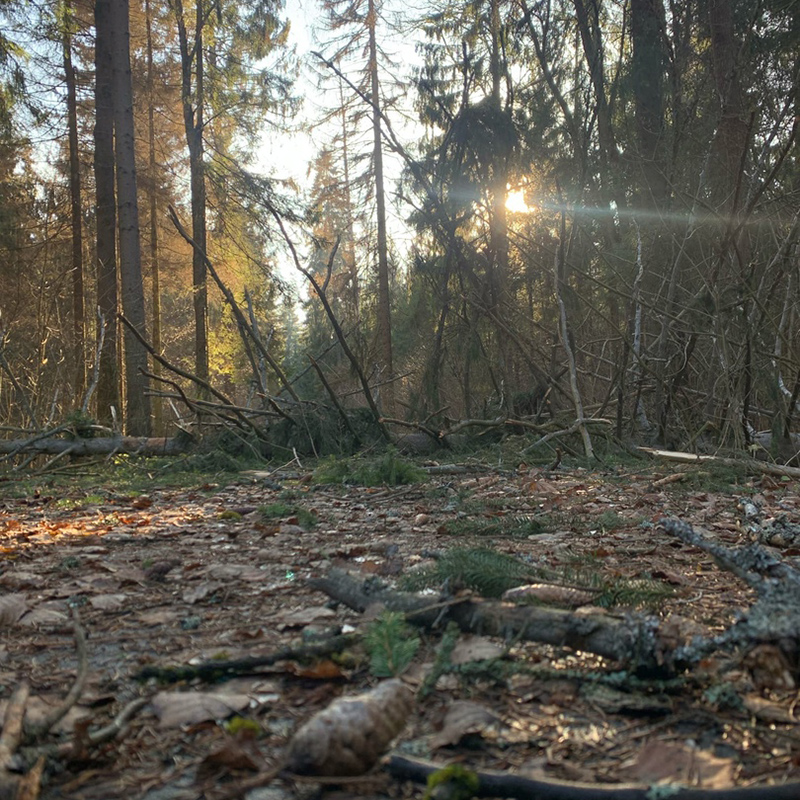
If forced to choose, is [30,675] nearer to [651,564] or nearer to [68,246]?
[651,564]

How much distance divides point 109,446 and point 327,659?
6.83 m

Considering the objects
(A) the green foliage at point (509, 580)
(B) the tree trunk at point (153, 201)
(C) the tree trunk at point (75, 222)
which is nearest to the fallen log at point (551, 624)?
(A) the green foliage at point (509, 580)

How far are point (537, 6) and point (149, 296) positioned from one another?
43.9 ft

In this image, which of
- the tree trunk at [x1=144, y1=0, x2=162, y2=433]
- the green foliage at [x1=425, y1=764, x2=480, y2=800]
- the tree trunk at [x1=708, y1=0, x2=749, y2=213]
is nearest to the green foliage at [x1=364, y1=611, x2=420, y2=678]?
the green foliage at [x1=425, y1=764, x2=480, y2=800]

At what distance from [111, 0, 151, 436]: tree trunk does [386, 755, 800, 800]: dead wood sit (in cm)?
947

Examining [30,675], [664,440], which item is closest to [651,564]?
[30,675]

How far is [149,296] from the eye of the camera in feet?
62.2

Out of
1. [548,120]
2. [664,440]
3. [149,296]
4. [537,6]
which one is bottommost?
[664,440]

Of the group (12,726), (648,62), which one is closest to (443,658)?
(12,726)

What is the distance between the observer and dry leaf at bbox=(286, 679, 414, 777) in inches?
39.4

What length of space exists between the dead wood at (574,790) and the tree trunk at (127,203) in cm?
947

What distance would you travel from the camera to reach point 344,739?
102 cm

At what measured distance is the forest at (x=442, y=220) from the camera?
21.1 feet

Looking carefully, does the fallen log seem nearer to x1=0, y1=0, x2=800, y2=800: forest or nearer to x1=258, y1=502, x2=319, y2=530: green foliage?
x1=0, y1=0, x2=800, y2=800: forest
